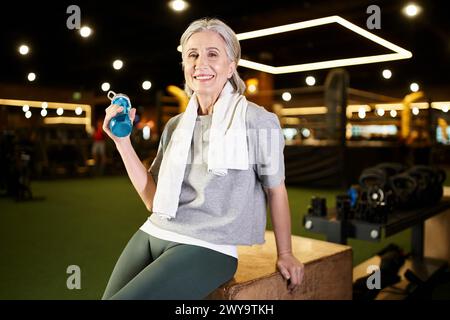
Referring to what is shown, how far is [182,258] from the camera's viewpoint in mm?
1007

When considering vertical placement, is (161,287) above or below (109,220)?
above

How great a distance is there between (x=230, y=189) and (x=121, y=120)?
32 centimetres

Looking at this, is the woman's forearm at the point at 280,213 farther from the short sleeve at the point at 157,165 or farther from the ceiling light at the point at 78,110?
the ceiling light at the point at 78,110

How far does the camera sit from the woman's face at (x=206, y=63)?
1.05 m

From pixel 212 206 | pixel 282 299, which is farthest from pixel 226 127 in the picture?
pixel 282 299

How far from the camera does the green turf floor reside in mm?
2393

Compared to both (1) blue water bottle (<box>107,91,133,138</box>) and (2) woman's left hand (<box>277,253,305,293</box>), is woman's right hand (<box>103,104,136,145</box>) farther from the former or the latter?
(2) woman's left hand (<box>277,253,305,293</box>)

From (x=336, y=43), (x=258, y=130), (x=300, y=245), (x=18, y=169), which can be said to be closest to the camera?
(x=258, y=130)

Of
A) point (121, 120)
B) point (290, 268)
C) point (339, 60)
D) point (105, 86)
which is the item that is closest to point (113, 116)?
point (121, 120)

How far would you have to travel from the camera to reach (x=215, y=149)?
103cm

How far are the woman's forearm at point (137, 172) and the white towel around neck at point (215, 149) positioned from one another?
6 cm

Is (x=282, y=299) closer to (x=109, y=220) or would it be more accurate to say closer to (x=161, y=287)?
(x=161, y=287)

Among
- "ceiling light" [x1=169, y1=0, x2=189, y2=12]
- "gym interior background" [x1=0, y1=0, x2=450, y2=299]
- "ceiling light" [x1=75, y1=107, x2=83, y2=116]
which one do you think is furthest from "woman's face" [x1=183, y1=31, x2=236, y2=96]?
"ceiling light" [x1=169, y1=0, x2=189, y2=12]
